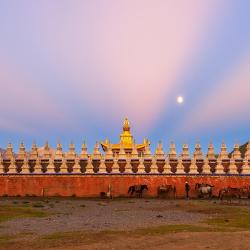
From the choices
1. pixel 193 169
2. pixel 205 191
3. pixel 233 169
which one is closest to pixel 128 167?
pixel 193 169

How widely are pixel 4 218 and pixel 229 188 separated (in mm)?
17316

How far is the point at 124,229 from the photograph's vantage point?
607 inches

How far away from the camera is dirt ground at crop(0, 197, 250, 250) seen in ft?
41.2

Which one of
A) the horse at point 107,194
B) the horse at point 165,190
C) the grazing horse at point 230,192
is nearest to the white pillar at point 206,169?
the grazing horse at point 230,192

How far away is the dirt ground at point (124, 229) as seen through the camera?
12.6m

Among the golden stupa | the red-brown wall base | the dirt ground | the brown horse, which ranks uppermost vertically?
the golden stupa

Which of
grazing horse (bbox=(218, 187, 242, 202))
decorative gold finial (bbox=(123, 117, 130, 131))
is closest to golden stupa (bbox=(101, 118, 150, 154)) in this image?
decorative gold finial (bbox=(123, 117, 130, 131))

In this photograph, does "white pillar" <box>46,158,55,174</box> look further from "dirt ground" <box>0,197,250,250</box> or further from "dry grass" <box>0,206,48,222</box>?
"dry grass" <box>0,206,48,222</box>

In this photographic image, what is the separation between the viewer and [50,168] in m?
34.2

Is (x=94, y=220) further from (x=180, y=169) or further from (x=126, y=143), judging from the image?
(x=126, y=143)

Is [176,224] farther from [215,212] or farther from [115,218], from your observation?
[215,212]

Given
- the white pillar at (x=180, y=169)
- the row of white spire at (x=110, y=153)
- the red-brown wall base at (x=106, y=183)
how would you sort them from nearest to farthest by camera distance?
the red-brown wall base at (x=106, y=183)
the white pillar at (x=180, y=169)
the row of white spire at (x=110, y=153)

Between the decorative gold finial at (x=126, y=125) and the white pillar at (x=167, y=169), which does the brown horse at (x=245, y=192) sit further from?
the decorative gold finial at (x=126, y=125)

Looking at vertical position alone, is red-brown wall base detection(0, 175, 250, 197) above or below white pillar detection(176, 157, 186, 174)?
below
